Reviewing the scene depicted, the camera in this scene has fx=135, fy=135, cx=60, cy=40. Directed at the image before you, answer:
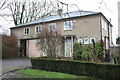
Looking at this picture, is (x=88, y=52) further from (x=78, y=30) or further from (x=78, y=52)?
(x=78, y=30)

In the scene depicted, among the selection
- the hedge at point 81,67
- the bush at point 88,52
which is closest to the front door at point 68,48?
the bush at point 88,52

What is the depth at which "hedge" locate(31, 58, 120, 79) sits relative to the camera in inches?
307

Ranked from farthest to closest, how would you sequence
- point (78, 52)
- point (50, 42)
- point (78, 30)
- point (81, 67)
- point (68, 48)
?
1. point (68, 48)
2. point (78, 30)
3. point (78, 52)
4. point (50, 42)
5. point (81, 67)

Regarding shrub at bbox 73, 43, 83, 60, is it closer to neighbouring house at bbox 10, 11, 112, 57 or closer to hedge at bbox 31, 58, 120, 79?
neighbouring house at bbox 10, 11, 112, 57

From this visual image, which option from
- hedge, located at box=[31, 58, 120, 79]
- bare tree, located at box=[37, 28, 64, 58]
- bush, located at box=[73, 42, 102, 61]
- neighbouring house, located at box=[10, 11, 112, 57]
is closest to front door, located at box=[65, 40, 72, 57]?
neighbouring house, located at box=[10, 11, 112, 57]

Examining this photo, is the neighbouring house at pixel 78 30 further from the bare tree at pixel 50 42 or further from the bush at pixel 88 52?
the bush at pixel 88 52

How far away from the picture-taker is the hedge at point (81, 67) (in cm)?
780

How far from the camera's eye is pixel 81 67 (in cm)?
887

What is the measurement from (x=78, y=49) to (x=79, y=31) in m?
3.88

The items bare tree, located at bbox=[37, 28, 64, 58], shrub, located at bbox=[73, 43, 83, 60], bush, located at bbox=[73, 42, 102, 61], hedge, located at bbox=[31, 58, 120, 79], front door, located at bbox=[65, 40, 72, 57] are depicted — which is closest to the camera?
A: hedge, located at bbox=[31, 58, 120, 79]

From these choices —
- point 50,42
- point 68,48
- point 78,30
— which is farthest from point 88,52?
point 68,48

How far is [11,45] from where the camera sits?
69.5 feet

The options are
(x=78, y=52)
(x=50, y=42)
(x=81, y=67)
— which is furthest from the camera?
(x=78, y=52)

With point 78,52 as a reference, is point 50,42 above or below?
above
